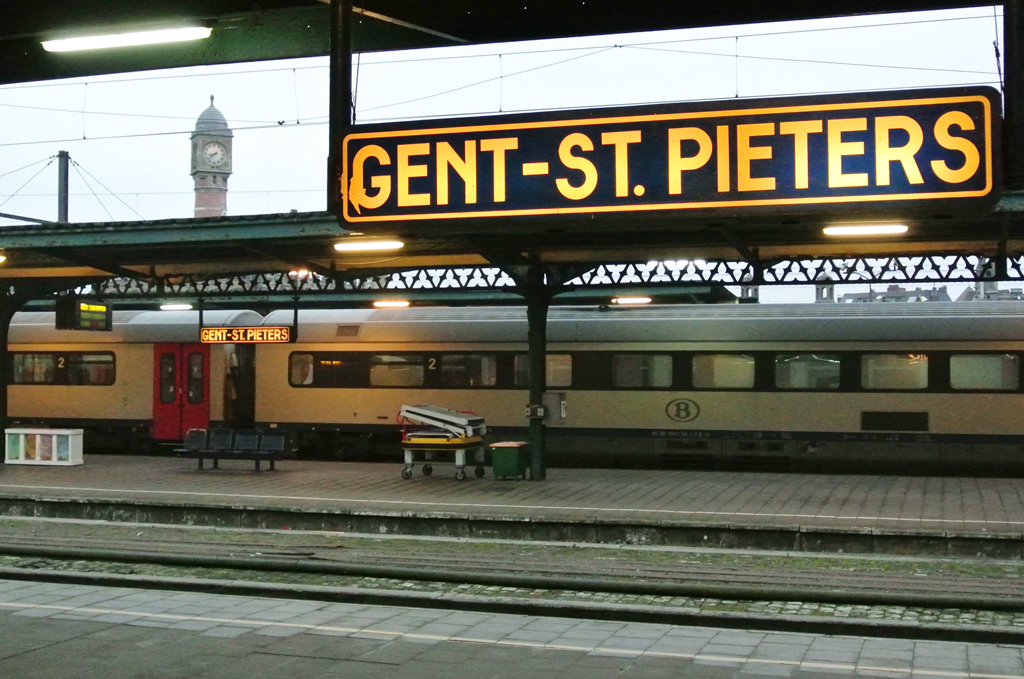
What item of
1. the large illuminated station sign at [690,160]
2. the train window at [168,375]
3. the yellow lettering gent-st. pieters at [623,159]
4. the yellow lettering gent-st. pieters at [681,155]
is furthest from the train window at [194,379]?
the yellow lettering gent-st. pieters at [681,155]

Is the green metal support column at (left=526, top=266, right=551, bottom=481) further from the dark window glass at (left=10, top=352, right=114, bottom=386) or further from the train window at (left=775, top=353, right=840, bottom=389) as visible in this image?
the dark window glass at (left=10, top=352, right=114, bottom=386)

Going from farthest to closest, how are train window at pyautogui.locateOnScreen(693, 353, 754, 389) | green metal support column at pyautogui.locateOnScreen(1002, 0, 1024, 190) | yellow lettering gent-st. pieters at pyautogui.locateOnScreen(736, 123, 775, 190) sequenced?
train window at pyautogui.locateOnScreen(693, 353, 754, 389) < yellow lettering gent-st. pieters at pyautogui.locateOnScreen(736, 123, 775, 190) < green metal support column at pyautogui.locateOnScreen(1002, 0, 1024, 190)

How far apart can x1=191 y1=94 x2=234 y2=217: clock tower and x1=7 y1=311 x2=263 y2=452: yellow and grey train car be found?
94365 millimetres

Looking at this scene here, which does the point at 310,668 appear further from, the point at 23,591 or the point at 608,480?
the point at 608,480

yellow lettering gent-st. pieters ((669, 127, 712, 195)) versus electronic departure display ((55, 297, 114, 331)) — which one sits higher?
electronic departure display ((55, 297, 114, 331))

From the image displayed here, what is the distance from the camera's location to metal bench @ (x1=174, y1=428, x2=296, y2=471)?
2069 cm

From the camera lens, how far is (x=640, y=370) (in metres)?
21.1

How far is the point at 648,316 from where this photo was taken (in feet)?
70.3

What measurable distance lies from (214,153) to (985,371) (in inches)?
4319

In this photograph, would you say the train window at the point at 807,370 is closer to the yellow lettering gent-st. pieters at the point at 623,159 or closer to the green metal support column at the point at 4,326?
the green metal support column at the point at 4,326

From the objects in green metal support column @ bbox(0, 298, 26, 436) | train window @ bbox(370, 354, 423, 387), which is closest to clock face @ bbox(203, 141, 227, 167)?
green metal support column @ bbox(0, 298, 26, 436)

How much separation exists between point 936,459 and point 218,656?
15.9 metres

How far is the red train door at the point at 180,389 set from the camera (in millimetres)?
23875

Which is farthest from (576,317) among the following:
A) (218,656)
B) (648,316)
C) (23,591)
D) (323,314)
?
(218,656)
